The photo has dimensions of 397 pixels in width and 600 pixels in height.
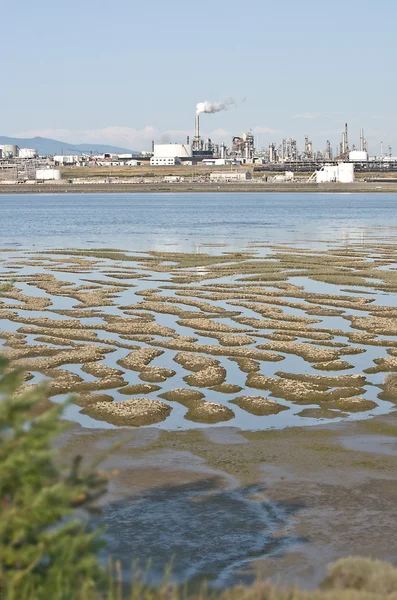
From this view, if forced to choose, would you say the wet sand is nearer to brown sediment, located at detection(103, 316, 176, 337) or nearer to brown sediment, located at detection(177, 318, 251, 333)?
brown sediment, located at detection(177, 318, 251, 333)

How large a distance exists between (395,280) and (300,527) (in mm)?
37018

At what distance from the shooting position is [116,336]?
34.6m

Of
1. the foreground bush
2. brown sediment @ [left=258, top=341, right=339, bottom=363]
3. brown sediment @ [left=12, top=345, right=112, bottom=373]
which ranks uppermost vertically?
the foreground bush

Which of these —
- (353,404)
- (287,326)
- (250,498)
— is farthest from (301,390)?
(287,326)

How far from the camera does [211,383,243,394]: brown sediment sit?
25.9 meters

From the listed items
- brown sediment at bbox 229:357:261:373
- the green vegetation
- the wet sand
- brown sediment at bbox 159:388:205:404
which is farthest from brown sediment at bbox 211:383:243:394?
the green vegetation

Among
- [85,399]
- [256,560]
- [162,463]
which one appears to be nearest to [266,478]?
[162,463]

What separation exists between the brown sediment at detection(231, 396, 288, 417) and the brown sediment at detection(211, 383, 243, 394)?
0.98 m

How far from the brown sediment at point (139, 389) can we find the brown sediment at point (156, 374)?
85cm

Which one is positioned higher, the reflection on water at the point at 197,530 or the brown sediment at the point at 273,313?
the reflection on water at the point at 197,530

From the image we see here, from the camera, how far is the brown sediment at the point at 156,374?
89.6ft

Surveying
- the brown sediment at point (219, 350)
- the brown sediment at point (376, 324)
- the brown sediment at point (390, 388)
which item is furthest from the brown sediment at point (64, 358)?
the brown sediment at point (376, 324)

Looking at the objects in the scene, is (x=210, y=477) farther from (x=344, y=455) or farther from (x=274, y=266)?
(x=274, y=266)

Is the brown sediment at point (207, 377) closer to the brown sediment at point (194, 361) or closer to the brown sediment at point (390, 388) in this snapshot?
the brown sediment at point (194, 361)
